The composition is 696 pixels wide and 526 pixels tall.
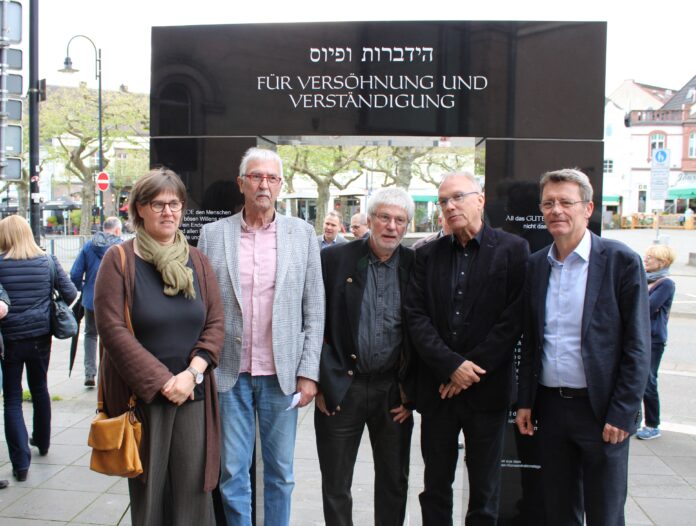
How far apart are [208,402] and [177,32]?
2125mm

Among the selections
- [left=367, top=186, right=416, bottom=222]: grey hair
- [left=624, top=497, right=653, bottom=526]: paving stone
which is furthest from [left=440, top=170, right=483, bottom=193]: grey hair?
[left=624, top=497, right=653, bottom=526]: paving stone

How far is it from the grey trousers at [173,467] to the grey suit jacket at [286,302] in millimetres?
253

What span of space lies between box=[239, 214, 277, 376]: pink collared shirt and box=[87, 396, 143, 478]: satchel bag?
2.00ft

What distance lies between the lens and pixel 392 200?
3.19 meters

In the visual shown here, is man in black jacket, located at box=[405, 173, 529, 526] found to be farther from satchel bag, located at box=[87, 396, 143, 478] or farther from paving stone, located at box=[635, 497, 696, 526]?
paving stone, located at box=[635, 497, 696, 526]

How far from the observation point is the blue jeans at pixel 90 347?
7.56 meters

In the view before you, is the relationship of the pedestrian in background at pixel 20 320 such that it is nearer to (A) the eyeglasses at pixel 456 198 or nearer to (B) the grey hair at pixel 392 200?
(B) the grey hair at pixel 392 200

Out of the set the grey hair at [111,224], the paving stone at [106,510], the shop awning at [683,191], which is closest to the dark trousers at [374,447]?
the paving stone at [106,510]

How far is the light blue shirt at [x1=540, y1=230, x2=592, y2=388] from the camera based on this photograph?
2.94 m

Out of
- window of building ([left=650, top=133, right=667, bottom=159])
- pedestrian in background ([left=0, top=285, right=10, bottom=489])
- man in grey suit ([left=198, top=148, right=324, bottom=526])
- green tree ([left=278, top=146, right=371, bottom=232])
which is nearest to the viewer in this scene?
man in grey suit ([left=198, top=148, right=324, bottom=526])

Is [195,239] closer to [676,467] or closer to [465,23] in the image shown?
A: [465,23]

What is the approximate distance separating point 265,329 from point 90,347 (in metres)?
5.20

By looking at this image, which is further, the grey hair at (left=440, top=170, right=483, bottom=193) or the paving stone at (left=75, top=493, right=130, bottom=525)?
the paving stone at (left=75, top=493, right=130, bottom=525)

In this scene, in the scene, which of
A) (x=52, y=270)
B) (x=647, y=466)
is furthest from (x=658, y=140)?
(x=52, y=270)
